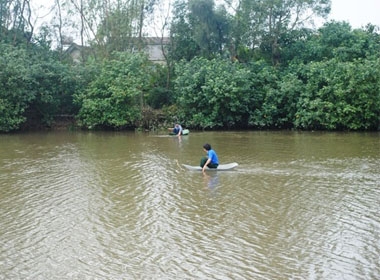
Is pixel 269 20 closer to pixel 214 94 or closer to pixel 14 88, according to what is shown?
pixel 214 94

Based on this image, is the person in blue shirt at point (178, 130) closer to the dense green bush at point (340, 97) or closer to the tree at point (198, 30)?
the dense green bush at point (340, 97)

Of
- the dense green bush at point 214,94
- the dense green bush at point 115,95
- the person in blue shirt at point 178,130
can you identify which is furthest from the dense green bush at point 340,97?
the dense green bush at point 115,95

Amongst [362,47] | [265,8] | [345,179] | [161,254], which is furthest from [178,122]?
[161,254]

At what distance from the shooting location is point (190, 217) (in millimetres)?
10375

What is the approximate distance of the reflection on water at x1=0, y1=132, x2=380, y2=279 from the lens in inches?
293

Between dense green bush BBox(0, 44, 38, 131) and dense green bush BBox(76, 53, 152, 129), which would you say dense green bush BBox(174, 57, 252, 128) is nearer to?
dense green bush BBox(76, 53, 152, 129)

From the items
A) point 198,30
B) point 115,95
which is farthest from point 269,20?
point 115,95

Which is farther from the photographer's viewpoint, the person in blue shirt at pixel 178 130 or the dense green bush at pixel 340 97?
the dense green bush at pixel 340 97

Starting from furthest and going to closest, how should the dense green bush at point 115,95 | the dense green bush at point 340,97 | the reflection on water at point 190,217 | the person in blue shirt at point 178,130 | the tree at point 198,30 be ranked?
the tree at point 198,30 < the dense green bush at point 115,95 < the dense green bush at point 340,97 < the person in blue shirt at point 178,130 < the reflection on water at point 190,217

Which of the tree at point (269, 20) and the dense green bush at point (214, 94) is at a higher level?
the tree at point (269, 20)

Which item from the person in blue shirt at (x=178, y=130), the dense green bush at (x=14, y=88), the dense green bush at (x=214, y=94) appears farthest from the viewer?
the dense green bush at (x=214, y=94)

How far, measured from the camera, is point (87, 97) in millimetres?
35031

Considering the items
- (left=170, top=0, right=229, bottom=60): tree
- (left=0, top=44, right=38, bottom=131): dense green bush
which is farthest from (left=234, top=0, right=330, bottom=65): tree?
(left=0, top=44, right=38, bottom=131): dense green bush

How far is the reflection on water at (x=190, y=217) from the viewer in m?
7.45
